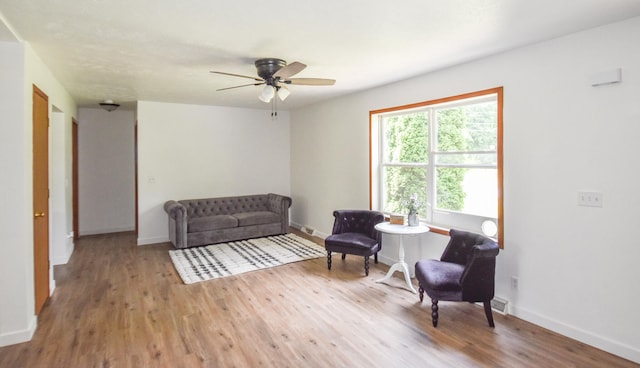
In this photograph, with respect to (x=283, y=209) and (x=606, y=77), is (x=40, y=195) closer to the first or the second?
(x=283, y=209)

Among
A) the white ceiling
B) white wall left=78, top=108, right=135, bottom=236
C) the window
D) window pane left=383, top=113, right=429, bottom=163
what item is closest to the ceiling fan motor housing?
the white ceiling

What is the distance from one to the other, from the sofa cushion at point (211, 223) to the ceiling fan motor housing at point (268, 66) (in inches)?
125

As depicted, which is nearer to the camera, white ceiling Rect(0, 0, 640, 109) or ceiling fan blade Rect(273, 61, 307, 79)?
white ceiling Rect(0, 0, 640, 109)

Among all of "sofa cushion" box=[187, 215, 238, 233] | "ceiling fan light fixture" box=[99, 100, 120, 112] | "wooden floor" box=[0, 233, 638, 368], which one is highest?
"ceiling fan light fixture" box=[99, 100, 120, 112]

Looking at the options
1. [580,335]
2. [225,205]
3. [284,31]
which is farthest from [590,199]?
[225,205]

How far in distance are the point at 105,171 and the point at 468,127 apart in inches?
271

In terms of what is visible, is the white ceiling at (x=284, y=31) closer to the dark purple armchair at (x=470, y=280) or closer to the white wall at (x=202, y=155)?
the dark purple armchair at (x=470, y=280)

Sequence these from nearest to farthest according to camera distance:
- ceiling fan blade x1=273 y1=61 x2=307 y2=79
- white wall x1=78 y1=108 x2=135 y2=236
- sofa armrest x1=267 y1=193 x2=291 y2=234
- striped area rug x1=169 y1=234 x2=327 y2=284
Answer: ceiling fan blade x1=273 y1=61 x2=307 y2=79
striped area rug x1=169 y1=234 x2=327 y2=284
sofa armrest x1=267 y1=193 x2=291 y2=234
white wall x1=78 y1=108 x2=135 y2=236

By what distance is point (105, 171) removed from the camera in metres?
6.98

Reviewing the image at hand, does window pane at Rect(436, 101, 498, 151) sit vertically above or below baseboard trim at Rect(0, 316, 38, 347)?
above

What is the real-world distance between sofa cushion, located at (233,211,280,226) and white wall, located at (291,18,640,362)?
3922mm

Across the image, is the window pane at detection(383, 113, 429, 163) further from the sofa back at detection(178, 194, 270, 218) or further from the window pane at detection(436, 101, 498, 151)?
the sofa back at detection(178, 194, 270, 218)

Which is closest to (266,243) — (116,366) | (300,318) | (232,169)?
(232,169)

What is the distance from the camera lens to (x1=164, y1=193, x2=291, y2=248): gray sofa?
221 inches
